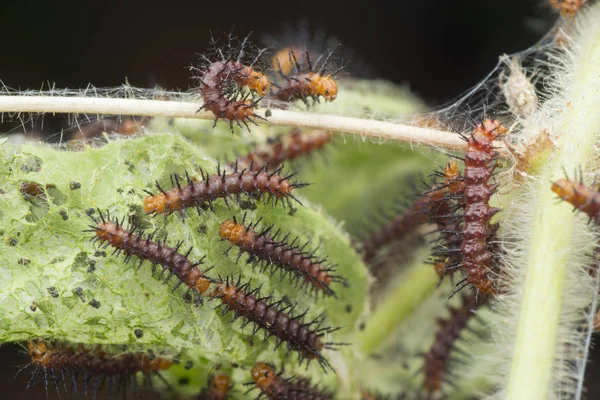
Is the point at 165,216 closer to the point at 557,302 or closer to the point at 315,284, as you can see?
the point at 315,284

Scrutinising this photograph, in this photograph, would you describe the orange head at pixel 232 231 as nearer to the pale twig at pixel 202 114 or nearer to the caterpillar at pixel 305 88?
the pale twig at pixel 202 114

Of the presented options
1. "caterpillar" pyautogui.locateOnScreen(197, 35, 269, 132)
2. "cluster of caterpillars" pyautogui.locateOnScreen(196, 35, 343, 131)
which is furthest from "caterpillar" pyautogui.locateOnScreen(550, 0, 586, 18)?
"caterpillar" pyautogui.locateOnScreen(197, 35, 269, 132)

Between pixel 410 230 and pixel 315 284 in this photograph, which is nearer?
pixel 315 284

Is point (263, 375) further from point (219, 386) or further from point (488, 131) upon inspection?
point (488, 131)

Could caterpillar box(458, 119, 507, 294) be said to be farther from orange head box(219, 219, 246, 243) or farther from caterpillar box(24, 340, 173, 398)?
caterpillar box(24, 340, 173, 398)

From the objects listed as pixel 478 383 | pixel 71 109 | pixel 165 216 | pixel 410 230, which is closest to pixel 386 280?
pixel 410 230

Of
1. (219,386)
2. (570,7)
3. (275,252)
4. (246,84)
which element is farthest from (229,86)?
(570,7)
